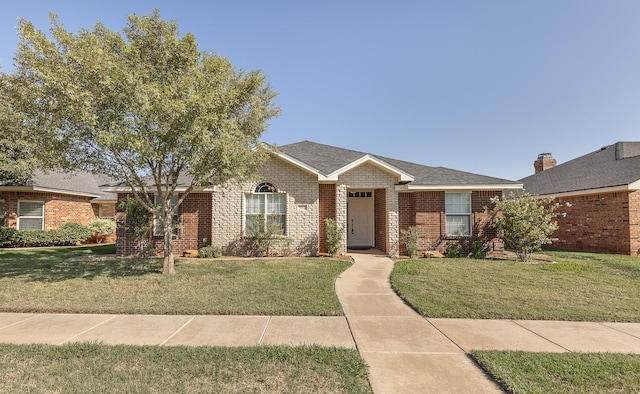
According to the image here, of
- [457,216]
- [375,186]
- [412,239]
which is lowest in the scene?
[412,239]

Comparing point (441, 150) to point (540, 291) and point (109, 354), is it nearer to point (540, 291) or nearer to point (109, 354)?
point (540, 291)

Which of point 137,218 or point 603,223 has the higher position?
point 137,218

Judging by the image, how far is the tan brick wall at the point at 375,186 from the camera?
12352 mm

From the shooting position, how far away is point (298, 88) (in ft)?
47.6

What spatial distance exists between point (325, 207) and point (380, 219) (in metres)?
2.88

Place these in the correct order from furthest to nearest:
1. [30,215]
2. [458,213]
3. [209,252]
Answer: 1. [30,215]
2. [458,213]
3. [209,252]

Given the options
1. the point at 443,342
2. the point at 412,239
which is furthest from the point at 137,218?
the point at 443,342

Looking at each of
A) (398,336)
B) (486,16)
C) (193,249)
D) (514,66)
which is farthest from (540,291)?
(193,249)

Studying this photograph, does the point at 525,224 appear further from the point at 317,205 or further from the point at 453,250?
the point at 317,205

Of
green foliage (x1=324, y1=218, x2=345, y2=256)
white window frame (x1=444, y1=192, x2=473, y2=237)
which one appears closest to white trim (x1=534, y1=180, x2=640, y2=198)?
white window frame (x1=444, y1=192, x2=473, y2=237)

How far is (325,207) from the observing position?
41.5ft

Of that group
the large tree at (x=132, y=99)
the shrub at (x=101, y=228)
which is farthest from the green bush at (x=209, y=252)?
the shrub at (x=101, y=228)

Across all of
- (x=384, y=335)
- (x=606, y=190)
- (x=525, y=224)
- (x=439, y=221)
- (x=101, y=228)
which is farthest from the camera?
(x=101, y=228)

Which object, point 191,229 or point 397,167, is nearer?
point 191,229
